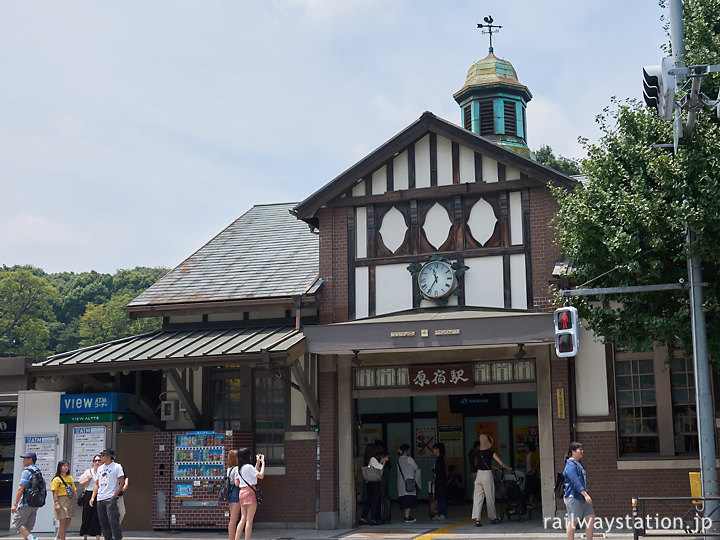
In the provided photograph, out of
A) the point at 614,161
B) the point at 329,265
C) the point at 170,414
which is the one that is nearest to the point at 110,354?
the point at 170,414

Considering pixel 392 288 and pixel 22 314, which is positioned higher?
pixel 22 314

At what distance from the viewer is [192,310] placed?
750 inches

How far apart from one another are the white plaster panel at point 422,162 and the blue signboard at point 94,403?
8.02 meters

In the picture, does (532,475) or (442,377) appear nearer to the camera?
(442,377)

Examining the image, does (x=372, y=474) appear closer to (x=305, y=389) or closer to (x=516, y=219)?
(x=305, y=389)

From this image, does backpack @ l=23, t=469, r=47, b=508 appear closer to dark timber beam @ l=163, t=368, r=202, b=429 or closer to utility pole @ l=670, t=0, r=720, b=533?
dark timber beam @ l=163, t=368, r=202, b=429

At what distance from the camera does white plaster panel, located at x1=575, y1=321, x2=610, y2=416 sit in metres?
16.1

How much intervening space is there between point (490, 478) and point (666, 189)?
23.7ft

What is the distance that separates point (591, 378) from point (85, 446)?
10.8 metres

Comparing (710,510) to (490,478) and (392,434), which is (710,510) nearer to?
(490,478)

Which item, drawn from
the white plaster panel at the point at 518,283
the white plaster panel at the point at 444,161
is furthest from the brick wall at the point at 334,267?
the white plaster panel at the point at 518,283

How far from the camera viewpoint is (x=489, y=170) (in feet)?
57.1

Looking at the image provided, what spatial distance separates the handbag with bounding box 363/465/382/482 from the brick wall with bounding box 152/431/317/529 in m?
1.13

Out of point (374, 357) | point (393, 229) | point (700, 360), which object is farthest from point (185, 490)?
point (700, 360)
